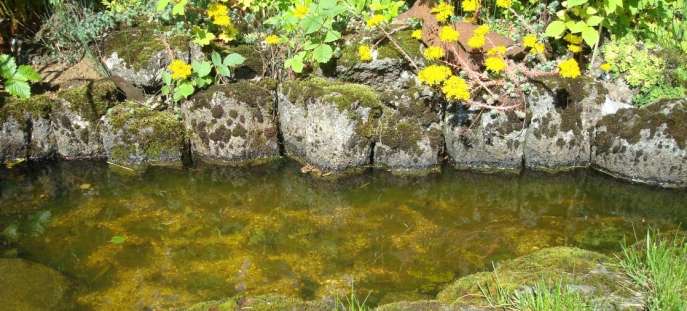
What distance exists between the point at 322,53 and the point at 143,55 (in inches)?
78.6

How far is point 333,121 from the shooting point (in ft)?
18.3

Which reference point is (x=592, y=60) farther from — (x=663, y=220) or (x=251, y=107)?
(x=251, y=107)

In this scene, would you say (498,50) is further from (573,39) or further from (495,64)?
(573,39)

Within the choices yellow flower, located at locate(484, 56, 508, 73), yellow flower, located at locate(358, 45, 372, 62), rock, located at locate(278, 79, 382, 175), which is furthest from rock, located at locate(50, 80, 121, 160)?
yellow flower, located at locate(484, 56, 508, 73)

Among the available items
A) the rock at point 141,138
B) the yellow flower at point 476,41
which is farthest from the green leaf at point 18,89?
the yellow flower at point 476,41

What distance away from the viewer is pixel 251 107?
590 centimetres

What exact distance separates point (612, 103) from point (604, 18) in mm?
809

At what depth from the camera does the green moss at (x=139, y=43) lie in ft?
20.6

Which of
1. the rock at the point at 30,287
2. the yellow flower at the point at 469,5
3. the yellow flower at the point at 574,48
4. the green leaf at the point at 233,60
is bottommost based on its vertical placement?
the rock at the point at 30,287

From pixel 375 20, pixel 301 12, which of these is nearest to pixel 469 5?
pixel 375 20

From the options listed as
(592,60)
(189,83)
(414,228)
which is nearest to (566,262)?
(414,228)

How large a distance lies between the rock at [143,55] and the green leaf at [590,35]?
153 inches

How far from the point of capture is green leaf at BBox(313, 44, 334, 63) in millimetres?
5758

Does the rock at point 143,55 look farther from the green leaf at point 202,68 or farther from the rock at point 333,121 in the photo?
the rock at point 333,121
